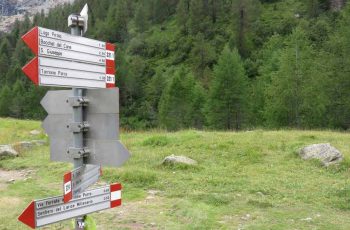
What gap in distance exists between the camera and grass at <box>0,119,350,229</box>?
708 centimetres

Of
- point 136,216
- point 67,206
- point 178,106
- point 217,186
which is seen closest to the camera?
point 67,206

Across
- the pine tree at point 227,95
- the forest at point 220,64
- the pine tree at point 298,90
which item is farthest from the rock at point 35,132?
the pine tree at point 227,95

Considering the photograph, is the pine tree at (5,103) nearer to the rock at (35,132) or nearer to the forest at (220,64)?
the forest at (220,64)

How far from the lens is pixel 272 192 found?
8609 millimetres

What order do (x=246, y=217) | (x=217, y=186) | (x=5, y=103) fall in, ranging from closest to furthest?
(x=246, y=217) < (x=217, y=186) < (x=5, y=103)

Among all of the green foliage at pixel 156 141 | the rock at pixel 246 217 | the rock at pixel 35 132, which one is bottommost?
the rock at pixel 246 217

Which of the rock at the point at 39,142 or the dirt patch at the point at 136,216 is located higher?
the rock at the point at 39,142

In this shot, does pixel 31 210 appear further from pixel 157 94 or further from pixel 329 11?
pixel 329 11

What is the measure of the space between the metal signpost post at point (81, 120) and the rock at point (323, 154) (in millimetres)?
8023

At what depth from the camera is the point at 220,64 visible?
39.7m

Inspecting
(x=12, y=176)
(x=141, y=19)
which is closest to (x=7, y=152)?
(x=12, y=176)

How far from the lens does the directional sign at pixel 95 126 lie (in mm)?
3770

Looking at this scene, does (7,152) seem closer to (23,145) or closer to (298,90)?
(23,145)

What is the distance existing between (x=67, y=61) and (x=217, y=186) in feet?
20.4
